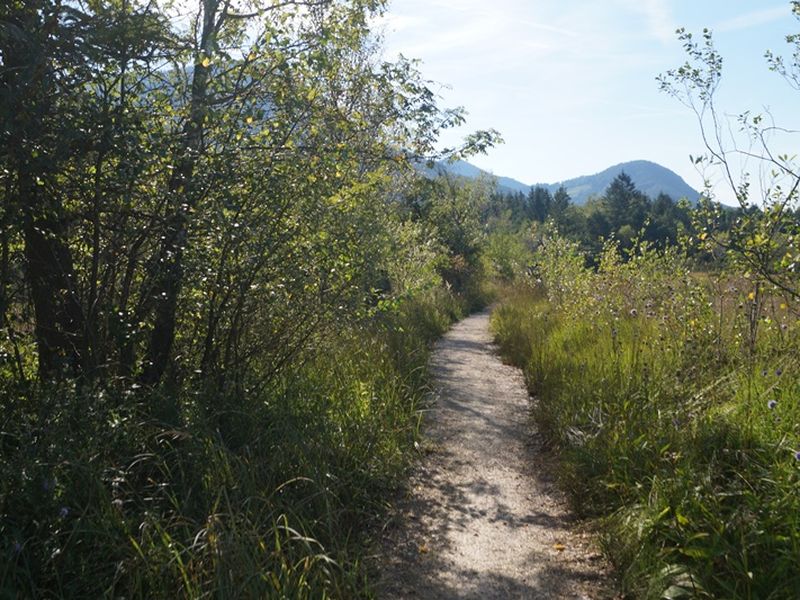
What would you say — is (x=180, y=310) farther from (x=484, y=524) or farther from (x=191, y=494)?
(x=484, y=524)

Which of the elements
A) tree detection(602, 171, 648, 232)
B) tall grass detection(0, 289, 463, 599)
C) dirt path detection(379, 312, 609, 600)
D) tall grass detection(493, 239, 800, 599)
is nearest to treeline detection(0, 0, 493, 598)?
tall grass detection(0, 289, 463, 599)

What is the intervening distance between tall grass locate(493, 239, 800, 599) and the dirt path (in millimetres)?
258

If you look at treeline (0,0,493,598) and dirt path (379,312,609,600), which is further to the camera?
dirt path (379,312,609,600)

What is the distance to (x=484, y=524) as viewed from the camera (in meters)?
4.36

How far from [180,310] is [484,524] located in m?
2.68

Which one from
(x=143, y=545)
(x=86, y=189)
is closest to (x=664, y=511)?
(x=143, y=545)

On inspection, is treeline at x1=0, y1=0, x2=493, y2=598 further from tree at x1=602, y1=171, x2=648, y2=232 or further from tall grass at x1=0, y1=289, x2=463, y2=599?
tree at x1=602, y1=171, x2=648, y2=232

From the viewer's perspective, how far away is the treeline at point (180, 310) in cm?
314

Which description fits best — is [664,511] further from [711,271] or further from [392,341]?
[392,341]

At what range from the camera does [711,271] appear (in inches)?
248

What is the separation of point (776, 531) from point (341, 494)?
2.52m

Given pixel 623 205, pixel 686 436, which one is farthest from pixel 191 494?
pixel 623 205

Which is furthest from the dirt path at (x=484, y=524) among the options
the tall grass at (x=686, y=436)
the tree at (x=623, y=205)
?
the tree at (x=623, y=205)

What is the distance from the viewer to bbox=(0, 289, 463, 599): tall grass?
9.60ft
